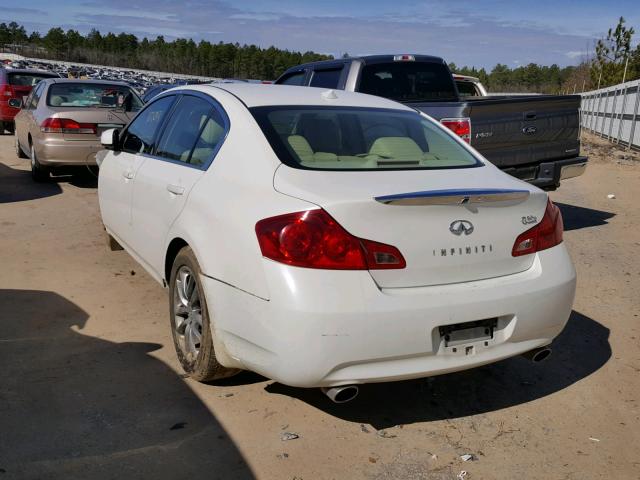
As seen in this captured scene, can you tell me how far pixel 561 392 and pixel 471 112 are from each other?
353 centimetres

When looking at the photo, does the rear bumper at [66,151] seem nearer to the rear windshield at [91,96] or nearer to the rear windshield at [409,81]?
the rear windshield at [91,96]

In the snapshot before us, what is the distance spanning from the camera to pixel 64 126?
9.51 meters

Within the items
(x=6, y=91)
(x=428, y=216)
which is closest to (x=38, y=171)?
(x=6, y=91)

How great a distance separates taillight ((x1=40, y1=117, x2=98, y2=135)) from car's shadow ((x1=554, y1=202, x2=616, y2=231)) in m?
6.84

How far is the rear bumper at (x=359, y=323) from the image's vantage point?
286 cm

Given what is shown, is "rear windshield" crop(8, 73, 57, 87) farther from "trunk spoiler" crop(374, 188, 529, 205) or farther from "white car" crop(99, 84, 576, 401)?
"trunk spoiler" crop(374, 188, 529, 205)

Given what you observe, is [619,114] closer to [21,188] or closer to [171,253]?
[21,188]

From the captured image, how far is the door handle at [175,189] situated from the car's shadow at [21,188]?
596 centimetres

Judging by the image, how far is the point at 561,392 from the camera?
3.86 m

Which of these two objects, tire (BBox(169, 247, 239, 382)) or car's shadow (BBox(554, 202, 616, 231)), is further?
car's shadow (BBox(554, 202, 616, 231))

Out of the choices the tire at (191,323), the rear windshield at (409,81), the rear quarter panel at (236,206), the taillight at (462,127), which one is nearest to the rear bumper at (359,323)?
the rear quarter panel at (236,206)

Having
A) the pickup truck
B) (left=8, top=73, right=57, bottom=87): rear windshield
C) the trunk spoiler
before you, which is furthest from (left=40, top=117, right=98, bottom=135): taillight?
(left=8, top=73, right=57, bottom=87): rear windshield

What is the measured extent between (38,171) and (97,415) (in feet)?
25.9

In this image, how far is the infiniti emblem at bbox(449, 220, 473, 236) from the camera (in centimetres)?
310
